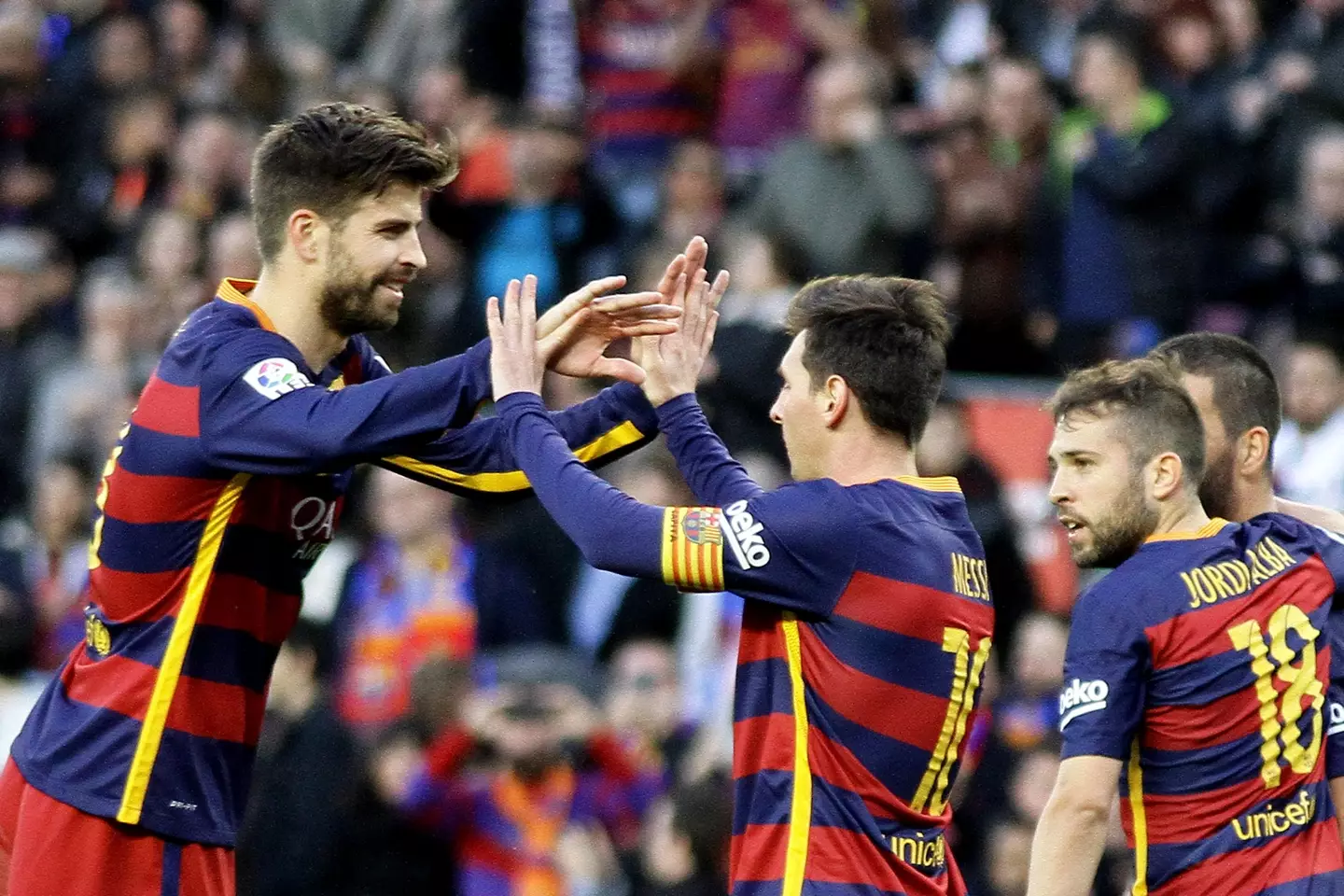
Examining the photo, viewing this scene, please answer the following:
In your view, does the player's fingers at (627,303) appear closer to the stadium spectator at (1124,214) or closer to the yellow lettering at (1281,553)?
the yellow lettering at (1281,553)

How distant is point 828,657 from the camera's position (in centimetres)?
438

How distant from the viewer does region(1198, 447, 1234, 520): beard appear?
4844 millimetres

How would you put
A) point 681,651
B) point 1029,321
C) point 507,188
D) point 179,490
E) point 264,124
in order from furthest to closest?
point 264,124
point 507,188
point 1029,321
point 681,651
point 179,490

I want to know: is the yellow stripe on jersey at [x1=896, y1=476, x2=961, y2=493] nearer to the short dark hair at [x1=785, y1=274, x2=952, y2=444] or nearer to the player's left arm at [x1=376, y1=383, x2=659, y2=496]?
the short dark hair at [x1=785, y1=274, x2=952, y2=444]

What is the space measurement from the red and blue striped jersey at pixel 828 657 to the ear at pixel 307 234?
85cm

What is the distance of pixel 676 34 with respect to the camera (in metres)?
11.4

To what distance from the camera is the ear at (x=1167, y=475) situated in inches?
179

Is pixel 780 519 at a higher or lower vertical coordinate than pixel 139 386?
lower

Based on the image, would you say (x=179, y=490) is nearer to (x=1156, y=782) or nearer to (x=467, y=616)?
(x=1156, y=782)

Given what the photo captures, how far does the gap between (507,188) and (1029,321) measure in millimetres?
2678

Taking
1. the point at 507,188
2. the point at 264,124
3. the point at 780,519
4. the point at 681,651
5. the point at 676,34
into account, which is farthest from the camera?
the point at 264,124

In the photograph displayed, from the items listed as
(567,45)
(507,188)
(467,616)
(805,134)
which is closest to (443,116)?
(567,45)

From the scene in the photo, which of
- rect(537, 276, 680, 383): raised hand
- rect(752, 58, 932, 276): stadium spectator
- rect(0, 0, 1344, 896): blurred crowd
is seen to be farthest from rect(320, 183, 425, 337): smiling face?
rect(752, 58, 932, 276): stadium spectator

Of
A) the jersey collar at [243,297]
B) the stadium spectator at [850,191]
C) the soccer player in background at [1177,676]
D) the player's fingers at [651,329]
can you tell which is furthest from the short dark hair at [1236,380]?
the stadium spectator at [850,191]
